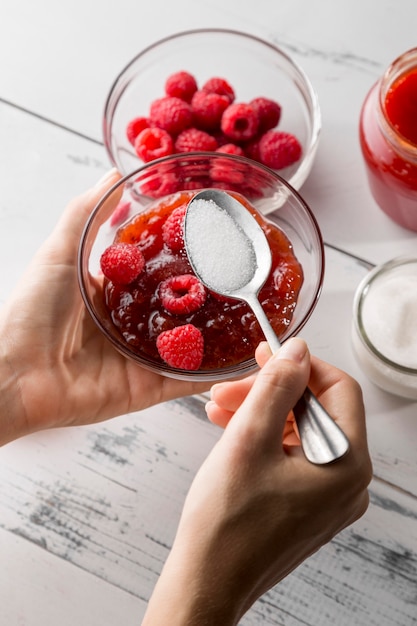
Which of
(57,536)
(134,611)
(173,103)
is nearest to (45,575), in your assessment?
(57,536)

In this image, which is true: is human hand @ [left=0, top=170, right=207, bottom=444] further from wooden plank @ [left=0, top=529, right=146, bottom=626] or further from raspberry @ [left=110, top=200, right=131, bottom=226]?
wooden plank @ [left=0, top=529, right=146, bottom=626]

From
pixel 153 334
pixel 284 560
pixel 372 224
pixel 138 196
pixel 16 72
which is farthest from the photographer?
pixel 16 72

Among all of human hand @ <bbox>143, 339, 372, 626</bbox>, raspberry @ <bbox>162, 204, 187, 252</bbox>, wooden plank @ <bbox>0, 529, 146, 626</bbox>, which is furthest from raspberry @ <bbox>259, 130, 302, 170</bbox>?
wooden plank @ <bbox>0, 529, 146, 626</bbox>

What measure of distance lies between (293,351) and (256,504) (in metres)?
0.22

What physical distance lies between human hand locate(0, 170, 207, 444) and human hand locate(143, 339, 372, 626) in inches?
16.7

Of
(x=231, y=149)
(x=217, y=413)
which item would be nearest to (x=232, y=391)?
(x=217, y=413)

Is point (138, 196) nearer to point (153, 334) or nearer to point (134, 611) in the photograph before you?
point (153, 334)

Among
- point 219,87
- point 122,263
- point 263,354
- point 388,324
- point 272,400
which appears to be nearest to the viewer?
point 272,400

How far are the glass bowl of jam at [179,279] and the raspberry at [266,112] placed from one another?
201 millimetres

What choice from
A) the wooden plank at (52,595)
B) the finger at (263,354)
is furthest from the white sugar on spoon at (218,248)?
the wooden plank at (52,595)

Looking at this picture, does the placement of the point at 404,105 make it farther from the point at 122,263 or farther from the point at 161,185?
the point at 122,263

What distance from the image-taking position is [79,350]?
1.52 metres

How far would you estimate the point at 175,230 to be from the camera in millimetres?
1350

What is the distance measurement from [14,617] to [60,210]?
0.88 metres
